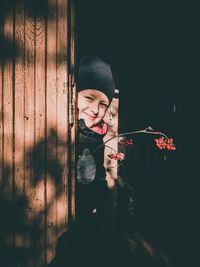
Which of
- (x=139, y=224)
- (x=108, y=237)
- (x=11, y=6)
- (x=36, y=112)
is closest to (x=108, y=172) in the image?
(x=108, y=237)

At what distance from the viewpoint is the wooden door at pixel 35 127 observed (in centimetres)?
247

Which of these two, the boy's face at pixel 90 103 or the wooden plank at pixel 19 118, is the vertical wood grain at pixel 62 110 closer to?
the wooden plank at pixel 19 118

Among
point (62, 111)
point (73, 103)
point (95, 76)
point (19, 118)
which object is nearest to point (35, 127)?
point (19, 118)

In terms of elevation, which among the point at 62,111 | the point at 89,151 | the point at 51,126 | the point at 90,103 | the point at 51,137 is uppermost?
the point at 90,103

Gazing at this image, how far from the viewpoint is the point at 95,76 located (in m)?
3.23

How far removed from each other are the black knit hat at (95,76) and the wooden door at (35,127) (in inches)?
26.2

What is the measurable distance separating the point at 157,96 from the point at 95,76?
10.5 ft

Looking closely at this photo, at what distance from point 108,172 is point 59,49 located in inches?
76.8

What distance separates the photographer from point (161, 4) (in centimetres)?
397

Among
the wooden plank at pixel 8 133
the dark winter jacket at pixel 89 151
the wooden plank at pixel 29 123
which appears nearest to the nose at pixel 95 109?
the dark winter jacket at pixel 89 151

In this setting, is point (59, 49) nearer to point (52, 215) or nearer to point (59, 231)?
point (52, 215)

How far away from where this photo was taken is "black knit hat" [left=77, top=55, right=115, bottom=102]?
322 centimetres

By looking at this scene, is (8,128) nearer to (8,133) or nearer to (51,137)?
(8,133)

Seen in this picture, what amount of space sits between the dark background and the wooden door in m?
0.74
